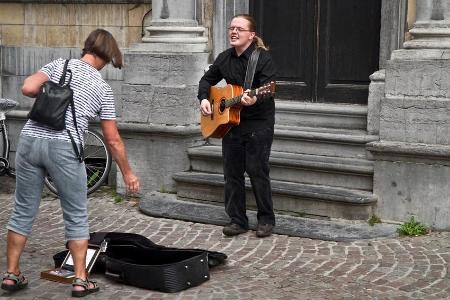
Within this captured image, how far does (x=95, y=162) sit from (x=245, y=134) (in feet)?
9.34

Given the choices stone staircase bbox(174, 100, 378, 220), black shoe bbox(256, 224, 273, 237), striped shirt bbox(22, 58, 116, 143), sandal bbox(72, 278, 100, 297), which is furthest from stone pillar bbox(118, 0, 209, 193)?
sandal bbox(72, 278, 100, 297)

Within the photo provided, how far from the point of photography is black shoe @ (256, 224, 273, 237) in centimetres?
783

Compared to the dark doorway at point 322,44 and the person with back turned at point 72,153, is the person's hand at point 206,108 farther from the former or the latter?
the dark doorway at point 322,44

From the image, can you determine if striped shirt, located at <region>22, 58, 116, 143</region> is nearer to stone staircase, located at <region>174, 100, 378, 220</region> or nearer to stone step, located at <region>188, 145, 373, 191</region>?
stone staircase, located at <region>174, 100, 378, 220</region>

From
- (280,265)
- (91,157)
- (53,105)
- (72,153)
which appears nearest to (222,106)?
(280,265)

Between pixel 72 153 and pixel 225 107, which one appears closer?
pixel 72 153

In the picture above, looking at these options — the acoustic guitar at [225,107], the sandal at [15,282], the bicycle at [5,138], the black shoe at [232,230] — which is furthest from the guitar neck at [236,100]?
the bicycle at [5,138]

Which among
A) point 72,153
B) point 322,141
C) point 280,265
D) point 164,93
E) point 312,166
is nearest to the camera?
point 72,153

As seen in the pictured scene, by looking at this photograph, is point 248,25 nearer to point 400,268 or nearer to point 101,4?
point 400,268

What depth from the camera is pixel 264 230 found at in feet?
25.7

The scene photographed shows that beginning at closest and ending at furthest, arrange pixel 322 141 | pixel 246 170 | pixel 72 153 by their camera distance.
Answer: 1. pixel 72 153
2. pixel 246 170
3. pixel 322 141

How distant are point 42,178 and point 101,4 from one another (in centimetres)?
431

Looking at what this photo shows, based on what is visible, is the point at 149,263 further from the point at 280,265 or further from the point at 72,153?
the point at 72,153

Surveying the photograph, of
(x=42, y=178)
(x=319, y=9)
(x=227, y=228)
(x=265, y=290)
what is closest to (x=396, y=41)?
(x=319, y=9)
